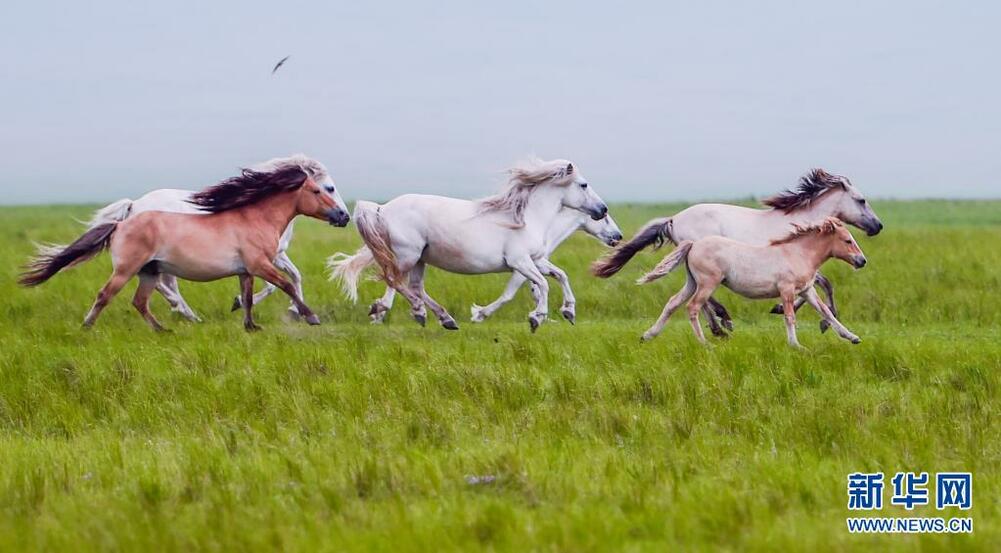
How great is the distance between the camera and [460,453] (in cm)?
661

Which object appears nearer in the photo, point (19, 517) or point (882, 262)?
point (19, 517)

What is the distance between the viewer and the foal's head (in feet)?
37.2

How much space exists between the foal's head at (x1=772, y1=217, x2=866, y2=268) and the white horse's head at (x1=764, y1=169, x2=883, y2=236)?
2.04 m

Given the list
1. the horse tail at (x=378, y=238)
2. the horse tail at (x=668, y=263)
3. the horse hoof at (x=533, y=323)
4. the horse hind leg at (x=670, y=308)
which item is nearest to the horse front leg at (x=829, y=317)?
the horse hind leg at (x=670, y=308)

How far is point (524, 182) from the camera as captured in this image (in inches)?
527

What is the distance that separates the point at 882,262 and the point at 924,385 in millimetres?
11297

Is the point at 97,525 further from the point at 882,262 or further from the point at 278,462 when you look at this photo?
the point at 882,262

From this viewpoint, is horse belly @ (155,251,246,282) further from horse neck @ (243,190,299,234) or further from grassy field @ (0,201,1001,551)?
grassy field @ (0,201,1001,551)

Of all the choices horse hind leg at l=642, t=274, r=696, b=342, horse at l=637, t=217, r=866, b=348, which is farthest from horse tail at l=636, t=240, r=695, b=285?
horse hind leg at l=642, t=274, r=696, b=342

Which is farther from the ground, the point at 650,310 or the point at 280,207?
the point at 280,207

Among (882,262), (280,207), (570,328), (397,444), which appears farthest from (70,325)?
(882,262)

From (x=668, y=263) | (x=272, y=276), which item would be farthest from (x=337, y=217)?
(x=668, y=263)

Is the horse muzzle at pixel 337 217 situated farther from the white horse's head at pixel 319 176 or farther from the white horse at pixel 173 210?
the white horse at pixel 173 210

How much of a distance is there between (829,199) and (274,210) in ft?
20.0
